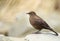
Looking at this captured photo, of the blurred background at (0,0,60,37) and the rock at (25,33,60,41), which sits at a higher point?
the blurred background at (0,0,60,37)

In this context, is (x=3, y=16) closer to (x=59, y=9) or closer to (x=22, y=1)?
(x=22, y=1)

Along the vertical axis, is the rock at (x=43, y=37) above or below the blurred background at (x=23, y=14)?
below

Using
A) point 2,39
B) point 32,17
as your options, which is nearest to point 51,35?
point 32,17

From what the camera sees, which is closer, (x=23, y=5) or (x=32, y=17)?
(x=32, y=17)

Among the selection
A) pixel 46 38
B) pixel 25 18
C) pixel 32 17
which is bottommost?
pixel 46 38

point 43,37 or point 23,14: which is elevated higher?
point 23,14

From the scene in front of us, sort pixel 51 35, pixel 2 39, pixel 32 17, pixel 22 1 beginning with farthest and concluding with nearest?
pixel 22 1 → pixel 32 17 → pixel 51 35 → pixel 2 39

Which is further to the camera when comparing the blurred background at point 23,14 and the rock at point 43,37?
the blurred background at point 23,14

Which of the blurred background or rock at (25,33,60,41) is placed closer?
rock at (25,33,60,41)
